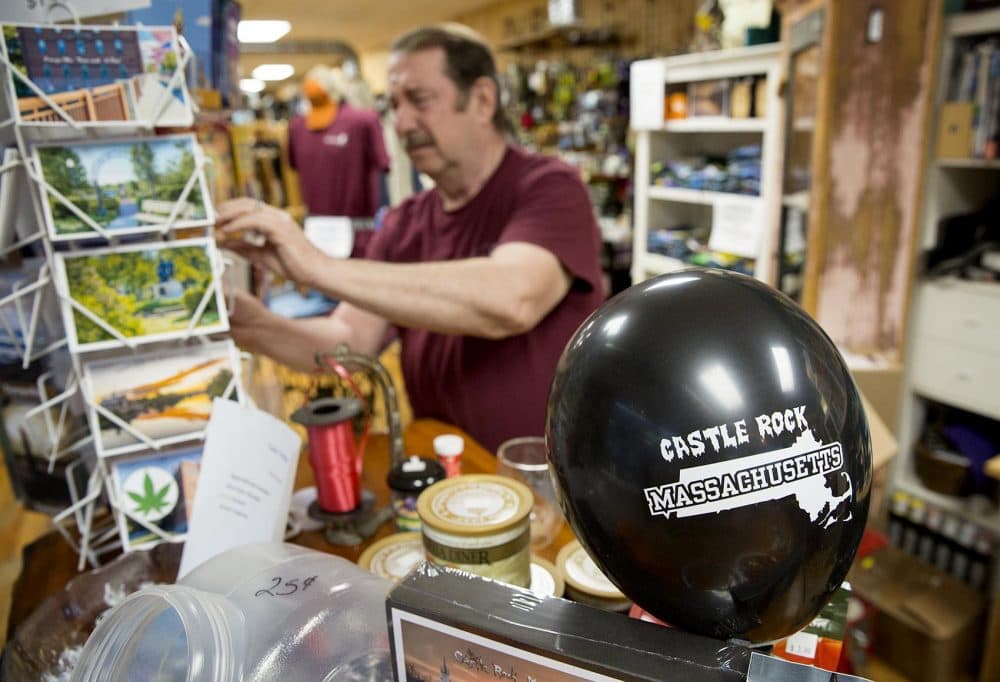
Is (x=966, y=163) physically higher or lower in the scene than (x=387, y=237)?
higher

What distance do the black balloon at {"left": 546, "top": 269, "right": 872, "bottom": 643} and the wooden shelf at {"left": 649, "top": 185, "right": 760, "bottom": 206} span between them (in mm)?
2852

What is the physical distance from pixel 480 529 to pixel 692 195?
3.10m

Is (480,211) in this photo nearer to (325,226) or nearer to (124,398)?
(124,398)

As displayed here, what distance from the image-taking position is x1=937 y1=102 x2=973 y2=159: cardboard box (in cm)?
229

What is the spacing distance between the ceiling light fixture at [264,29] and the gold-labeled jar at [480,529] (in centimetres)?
781

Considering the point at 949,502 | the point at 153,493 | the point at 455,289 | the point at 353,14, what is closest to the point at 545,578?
the point at 153,493

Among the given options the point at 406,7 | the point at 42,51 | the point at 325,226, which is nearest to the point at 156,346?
the point at 42,51

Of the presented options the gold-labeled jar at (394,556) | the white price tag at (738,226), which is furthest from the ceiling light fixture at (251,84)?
the gold-labeled jar at (394,556)

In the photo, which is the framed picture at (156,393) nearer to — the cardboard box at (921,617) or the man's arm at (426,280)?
the man's arm at (426,280)

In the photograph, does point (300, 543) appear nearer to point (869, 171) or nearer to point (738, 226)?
point (869, 171)

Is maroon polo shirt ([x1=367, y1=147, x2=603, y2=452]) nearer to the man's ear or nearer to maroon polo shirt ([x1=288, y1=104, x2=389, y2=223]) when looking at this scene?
the man's ear

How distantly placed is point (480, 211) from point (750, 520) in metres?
1.51

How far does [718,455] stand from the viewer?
47cm

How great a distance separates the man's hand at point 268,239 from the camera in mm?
1160
